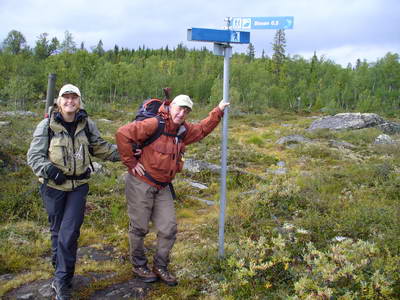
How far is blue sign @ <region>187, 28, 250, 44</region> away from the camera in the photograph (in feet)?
13.3

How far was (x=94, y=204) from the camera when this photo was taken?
680 cm

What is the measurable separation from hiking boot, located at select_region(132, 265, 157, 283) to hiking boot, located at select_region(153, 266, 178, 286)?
2.7 inches

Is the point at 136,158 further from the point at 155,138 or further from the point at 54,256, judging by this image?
the point at 54,256

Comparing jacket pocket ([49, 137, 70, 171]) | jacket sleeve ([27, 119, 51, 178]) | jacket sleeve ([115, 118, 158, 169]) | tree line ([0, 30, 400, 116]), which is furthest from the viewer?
tree line ([0, 30, 400, 116])

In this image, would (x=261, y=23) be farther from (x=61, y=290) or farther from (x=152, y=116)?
(x=61, y=290)

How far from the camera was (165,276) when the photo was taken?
14.1ft

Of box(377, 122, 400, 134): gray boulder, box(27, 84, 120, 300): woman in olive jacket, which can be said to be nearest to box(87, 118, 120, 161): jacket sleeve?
box(27, 84, 120, 300): woman in olive jacket

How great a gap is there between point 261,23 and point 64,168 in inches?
103

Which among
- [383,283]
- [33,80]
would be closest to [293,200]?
[383,283]

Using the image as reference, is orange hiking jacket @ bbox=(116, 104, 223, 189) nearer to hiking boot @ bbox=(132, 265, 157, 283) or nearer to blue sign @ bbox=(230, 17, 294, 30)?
hiking boot @ bbox=(132, 265, 157, 283)

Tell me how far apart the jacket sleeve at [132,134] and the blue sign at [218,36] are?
3.38 feet

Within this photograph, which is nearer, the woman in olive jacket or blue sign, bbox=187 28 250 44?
the woman in olive jacket

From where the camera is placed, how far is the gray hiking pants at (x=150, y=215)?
166 inches

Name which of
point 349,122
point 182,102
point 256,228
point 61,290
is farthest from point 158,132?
point 349,122
